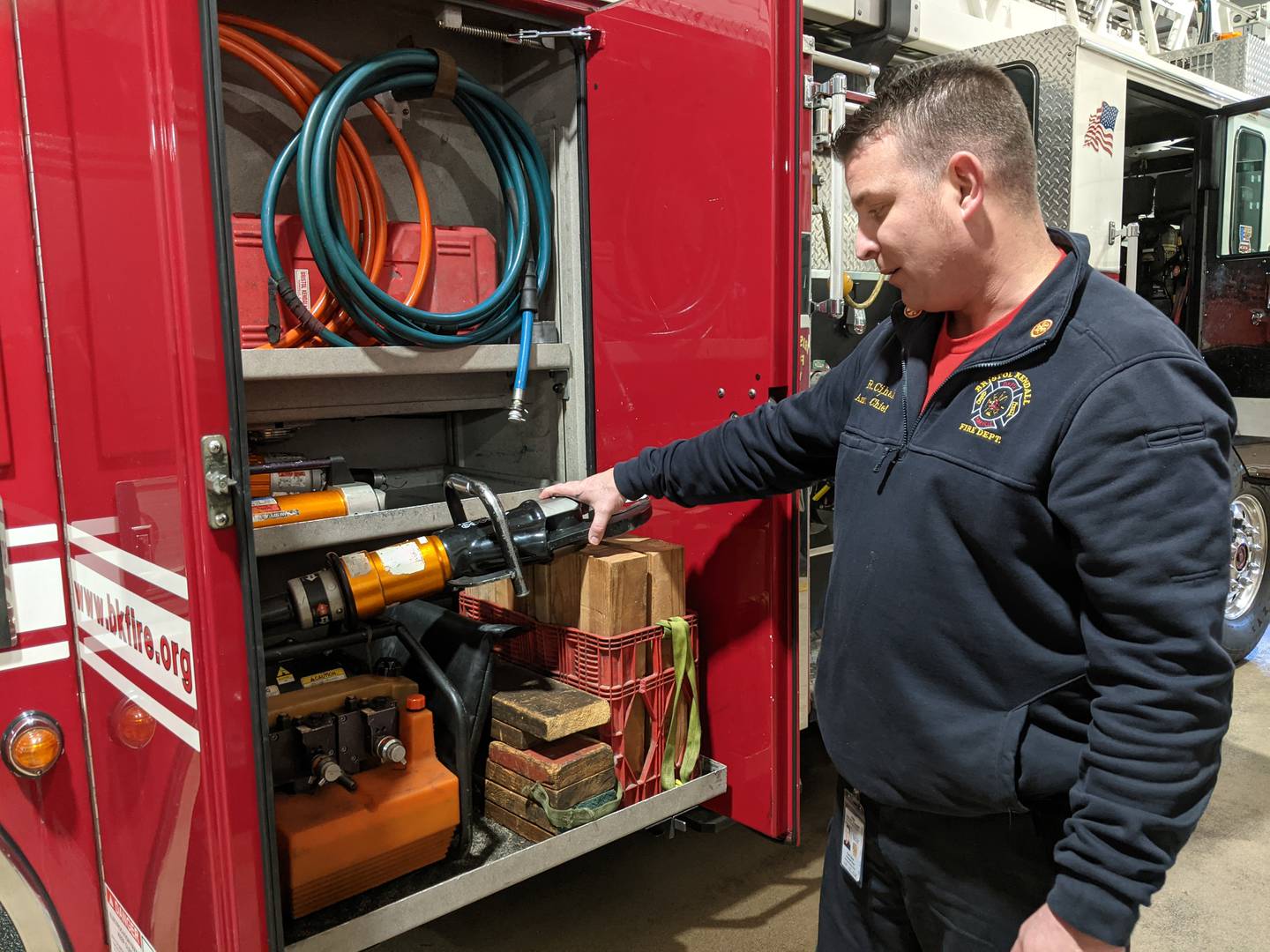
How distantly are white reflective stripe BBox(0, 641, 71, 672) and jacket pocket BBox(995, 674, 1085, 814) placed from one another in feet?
5.55

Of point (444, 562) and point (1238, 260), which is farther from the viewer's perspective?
point (1238, 260)

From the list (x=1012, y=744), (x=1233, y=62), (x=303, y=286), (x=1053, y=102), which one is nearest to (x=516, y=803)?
(x=1012, y=744)

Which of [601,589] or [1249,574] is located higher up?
[601,589]

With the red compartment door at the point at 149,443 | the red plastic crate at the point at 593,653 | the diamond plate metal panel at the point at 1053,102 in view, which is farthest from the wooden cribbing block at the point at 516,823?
the diamond plate metal panel at the point at 1053,102

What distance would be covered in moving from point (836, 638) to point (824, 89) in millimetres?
1666

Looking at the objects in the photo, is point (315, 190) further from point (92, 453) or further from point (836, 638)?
point (836, 638)

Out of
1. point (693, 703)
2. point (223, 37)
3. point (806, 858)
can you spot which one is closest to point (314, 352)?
point (223, 37)

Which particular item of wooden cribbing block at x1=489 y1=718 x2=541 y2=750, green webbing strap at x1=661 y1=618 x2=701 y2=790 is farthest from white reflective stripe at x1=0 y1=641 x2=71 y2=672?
green webbing strap at x1=661 y1=618 x2=701 y2=790

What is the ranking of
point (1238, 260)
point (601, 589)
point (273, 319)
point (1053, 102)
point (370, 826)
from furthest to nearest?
point (1238, 260) < point (1053, 102) < point (273, 319) < point (601, 589) < point (370, 826)

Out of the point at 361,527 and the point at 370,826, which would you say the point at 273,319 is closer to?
the point at 361,527

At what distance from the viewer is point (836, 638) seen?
1630mm

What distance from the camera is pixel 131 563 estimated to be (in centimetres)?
163

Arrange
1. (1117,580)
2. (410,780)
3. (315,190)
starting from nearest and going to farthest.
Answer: (1117,580), (410,780), (315,190)

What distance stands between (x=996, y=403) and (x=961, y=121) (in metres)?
0.42
